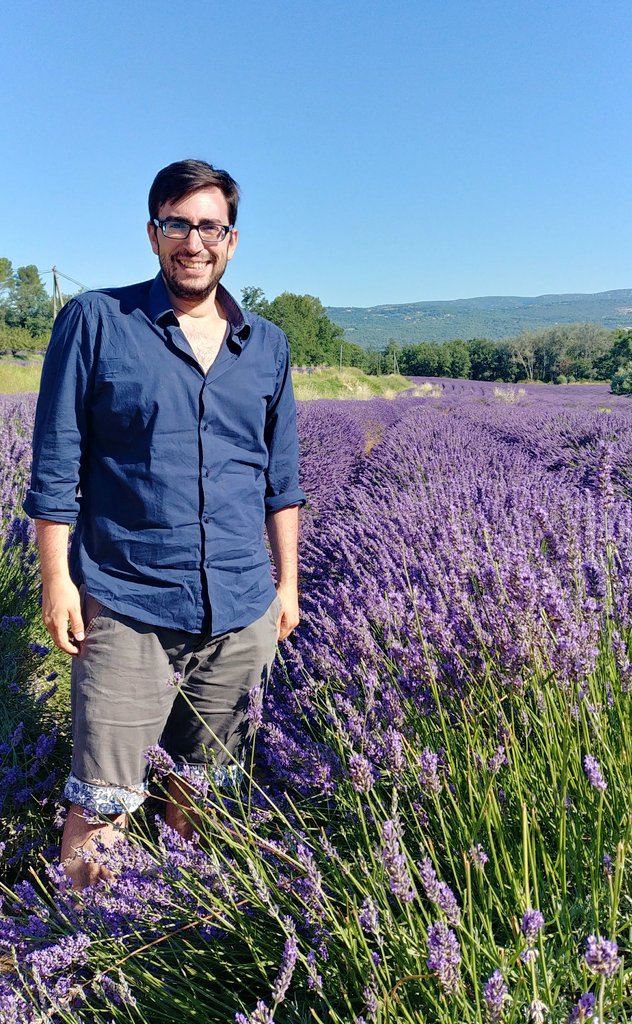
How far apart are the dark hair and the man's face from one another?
1 centimetres

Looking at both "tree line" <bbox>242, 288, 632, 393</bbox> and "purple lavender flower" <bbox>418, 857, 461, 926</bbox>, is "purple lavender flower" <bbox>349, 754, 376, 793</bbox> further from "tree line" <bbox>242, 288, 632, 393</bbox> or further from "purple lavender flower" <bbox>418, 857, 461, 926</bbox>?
"tree line" <bbox>242, 288, 632, 393</bbox>

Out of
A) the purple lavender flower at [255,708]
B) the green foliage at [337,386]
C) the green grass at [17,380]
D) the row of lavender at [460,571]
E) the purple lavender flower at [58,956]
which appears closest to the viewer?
the purple lavender flower at [58,956]

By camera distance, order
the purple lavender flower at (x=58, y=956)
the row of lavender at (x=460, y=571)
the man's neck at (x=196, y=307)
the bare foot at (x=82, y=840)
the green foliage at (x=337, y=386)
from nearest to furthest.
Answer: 1. the purple lavender flower at (x=58, y=956)
2. the row of lavender at (x=460, y=571)
3. the bare foot at (x=82, y=840)
4. the man's neck at (x=196, y=307)
5. the green foliage at (x=337, y=386)

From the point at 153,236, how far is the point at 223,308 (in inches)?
9.6

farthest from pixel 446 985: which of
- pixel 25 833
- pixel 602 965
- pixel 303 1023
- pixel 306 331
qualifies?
pixel 306 331

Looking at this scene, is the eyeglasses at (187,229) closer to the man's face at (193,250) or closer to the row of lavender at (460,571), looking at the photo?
the man's face at (193,250)

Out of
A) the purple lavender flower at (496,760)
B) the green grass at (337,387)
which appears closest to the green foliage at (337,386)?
the green grass at (337,387)

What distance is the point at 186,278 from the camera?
1.66 meters

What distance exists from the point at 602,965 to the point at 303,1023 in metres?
0.64

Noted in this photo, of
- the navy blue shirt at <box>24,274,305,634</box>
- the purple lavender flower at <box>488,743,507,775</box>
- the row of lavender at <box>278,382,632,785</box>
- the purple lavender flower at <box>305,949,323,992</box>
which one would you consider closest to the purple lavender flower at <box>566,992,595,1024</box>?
the purple lavender flower at <box>305,949,323,992</box>

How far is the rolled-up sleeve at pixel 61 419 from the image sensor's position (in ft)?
5.13

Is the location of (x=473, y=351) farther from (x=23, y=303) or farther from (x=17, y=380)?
(x=17, y=380)

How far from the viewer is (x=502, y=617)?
1515mm

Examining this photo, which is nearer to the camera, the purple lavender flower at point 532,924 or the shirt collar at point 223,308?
the purple lavender flower at point 532,924
